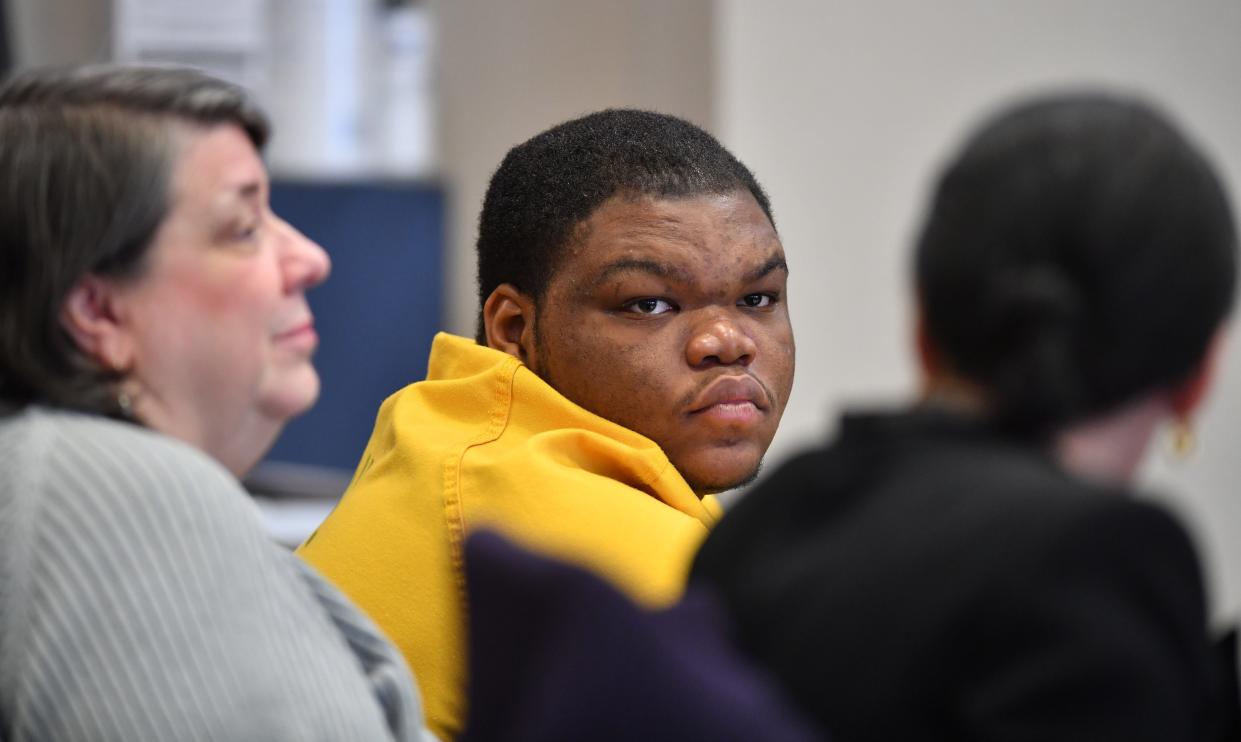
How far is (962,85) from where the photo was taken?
10.4ft

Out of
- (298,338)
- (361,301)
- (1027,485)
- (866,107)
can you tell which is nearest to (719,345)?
(298,338)

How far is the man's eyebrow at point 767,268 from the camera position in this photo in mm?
1512

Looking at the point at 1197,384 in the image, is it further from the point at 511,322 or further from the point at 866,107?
the point at 866,107

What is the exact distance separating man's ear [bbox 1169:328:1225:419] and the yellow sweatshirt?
0.44 meters

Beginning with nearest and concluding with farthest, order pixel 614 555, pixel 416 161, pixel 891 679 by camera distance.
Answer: pixel 891 679 < pixel 614 555 < pixel 416 161

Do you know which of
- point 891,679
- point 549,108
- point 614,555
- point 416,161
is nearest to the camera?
point 891,679

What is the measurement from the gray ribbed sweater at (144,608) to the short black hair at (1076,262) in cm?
47

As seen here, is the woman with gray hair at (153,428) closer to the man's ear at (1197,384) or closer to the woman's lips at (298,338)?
the woman's lips at (298,338)

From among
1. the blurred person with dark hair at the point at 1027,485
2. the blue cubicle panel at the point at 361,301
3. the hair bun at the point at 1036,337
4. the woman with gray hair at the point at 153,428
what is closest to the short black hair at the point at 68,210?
the woman with gray hair at the point at 153,428

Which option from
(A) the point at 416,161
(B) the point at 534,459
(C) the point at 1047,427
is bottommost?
(A) the point at 416,161

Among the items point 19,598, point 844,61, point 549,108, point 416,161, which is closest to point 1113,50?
point 844,61

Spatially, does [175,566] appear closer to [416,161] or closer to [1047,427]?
[1047,427]

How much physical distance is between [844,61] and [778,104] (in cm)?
→ 17

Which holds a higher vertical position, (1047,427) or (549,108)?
(1047,427)
